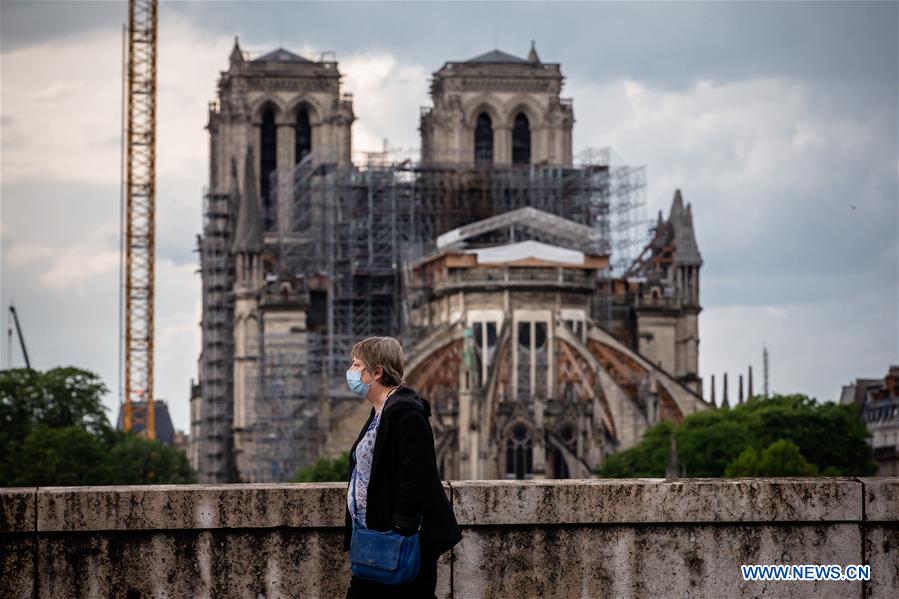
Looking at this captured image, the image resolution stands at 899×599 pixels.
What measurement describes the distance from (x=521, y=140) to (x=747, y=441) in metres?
38.7

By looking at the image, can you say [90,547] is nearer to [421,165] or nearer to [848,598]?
[848,598]

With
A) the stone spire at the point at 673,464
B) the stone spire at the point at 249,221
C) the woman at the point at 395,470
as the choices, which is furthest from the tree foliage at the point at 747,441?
the woman at the point at 395,470

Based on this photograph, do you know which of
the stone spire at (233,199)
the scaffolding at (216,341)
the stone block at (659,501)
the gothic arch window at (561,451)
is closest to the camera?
the stone block at (659,501)

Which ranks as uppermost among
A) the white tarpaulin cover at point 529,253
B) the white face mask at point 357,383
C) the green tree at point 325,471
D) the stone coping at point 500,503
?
the white tarpaulin cover at point 529,253

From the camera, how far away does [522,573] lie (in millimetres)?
22094

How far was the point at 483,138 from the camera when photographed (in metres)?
147

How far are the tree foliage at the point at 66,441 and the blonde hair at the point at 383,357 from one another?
88.4 meters

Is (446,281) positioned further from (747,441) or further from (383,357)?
(383,357)

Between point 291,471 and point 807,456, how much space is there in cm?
2402

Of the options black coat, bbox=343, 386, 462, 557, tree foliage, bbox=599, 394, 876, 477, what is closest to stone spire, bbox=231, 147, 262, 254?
tree foliage, bbox=599, 394, 876, 477

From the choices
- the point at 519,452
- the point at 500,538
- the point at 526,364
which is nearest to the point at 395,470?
the point at 500,538

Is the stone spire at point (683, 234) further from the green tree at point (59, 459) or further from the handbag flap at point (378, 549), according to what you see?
the handbag flap at point (378, 549)

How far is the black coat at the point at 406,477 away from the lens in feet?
60.1

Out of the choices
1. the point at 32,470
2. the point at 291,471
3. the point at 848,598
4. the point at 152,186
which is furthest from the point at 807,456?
the point at 848,598
